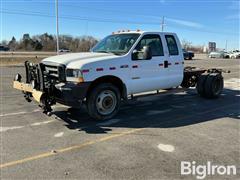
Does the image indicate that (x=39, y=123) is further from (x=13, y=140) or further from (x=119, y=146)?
→ (x=119, y=146)

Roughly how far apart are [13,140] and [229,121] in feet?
16.2

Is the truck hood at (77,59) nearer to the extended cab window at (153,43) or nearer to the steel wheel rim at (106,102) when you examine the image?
the steel wheel rim at (106,102)

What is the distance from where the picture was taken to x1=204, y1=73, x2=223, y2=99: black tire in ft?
31.1

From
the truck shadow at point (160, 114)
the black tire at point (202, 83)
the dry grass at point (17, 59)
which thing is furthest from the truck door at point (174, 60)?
the dry grass at point (17, 59)

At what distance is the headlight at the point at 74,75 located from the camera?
20.1 ft

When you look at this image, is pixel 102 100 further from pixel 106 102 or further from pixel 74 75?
pixel 74 75

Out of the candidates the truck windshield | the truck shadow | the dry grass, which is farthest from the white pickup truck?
the dry grass

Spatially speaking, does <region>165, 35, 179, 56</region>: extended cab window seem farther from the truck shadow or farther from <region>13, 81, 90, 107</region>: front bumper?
<region>13, 81, 90, 107</region>: front bumper

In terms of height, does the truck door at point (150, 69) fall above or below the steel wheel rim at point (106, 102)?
above

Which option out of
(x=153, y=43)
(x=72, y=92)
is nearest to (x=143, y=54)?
(x=153, y=43)

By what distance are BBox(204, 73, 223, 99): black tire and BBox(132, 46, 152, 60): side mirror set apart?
10.8ft

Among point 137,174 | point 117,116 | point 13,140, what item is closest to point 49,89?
point 13,140

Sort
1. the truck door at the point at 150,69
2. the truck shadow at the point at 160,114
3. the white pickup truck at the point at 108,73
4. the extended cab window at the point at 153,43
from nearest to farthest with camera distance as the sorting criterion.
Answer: the white pickup truck at the point at 108,73 < the truck shadow at the point at 160,114 < the truck door at the point at 150,69 < the extended cab window at the point at 153,43

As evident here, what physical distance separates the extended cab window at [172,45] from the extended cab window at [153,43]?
351 mm
